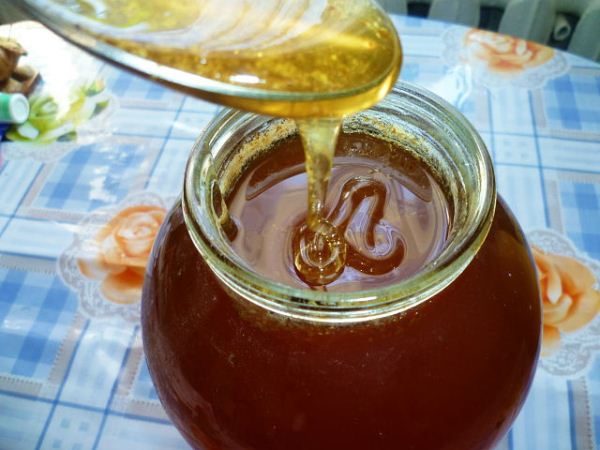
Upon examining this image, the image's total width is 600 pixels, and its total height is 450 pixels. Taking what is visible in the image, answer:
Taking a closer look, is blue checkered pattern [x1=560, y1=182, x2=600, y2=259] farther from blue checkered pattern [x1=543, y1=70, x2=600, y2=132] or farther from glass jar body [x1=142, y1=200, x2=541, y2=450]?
glass jar body [x1=142, y1=200, x2=541, y2=450]

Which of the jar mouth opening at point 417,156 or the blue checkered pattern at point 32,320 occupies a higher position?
the jar mouth opening at point 417,156

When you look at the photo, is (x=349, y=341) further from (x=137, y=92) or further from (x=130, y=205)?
(x=137, y=92)

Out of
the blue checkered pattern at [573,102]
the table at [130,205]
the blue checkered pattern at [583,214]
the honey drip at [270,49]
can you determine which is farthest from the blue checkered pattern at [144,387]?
the blue checkered pattern at [573,102]

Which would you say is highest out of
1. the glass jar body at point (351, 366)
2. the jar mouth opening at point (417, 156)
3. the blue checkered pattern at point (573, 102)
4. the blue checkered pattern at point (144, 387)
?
the jar mouth opening at point (417, 156)

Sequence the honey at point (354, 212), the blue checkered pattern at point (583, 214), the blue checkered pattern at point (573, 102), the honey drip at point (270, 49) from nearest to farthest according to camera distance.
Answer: the honey drip at point (270, 49) → the honey at point (354, 212) → the blue checkered pattern at point (583, 214) → the blue checkered pattern at point (573, 102)

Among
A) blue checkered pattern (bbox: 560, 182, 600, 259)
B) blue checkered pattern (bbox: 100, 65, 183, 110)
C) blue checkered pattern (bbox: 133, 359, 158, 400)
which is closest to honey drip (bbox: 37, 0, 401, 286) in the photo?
blue checkered pattern (bbox: 133, 359, 158, 400)

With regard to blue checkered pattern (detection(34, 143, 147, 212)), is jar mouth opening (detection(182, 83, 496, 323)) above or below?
above

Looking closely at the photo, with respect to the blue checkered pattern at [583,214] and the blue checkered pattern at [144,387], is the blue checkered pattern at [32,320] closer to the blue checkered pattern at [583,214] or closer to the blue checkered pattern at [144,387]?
the blue checkered pattern at [144,387]
